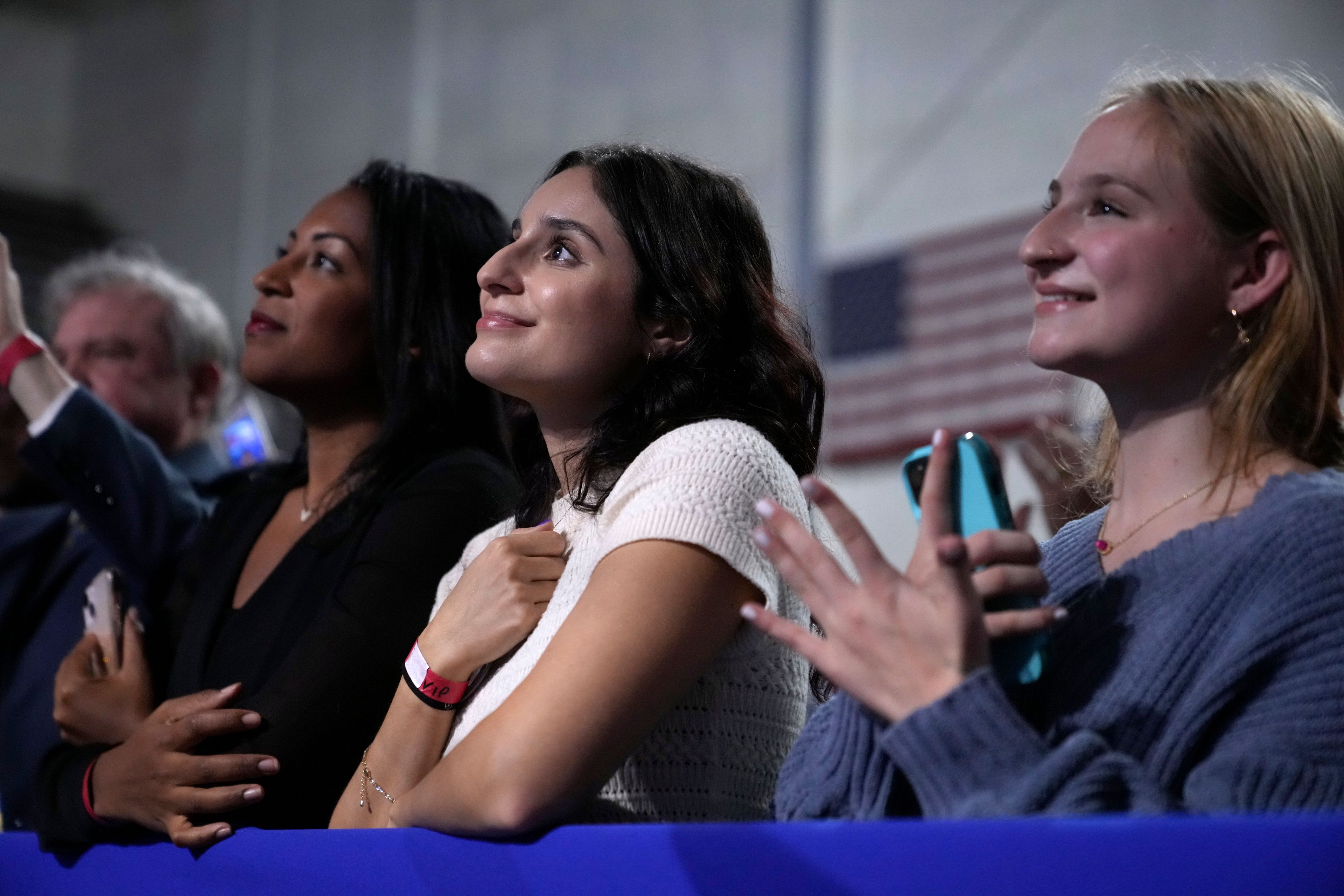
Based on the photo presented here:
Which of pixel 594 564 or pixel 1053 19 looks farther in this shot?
pixel 1053 19

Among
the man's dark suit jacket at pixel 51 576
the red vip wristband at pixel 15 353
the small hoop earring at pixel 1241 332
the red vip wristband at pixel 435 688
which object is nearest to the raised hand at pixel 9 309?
the red vip wristband at pixel 15 353

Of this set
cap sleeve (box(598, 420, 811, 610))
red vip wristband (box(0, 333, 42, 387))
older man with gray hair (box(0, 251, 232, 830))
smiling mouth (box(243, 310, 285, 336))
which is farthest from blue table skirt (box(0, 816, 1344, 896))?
older man with gray hair (box(0, 251, 232, 830))

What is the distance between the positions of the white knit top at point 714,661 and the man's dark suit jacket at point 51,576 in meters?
1.01

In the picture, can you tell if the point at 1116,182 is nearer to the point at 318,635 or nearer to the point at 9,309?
the point at 318,635

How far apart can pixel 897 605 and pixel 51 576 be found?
2.15m

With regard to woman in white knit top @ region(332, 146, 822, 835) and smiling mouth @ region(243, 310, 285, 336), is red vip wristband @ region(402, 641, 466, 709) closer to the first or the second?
woman in white knit top @ region(332, 146, 822, 835)

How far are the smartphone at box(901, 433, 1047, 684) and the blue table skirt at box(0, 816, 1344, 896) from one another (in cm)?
21

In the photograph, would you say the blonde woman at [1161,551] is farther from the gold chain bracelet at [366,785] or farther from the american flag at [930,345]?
the american flag at [930,345]

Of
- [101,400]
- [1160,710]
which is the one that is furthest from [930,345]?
[1160,710]

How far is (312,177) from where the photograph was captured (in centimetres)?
660

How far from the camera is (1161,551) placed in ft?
3.60

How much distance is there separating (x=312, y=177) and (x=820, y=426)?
5.51 metres

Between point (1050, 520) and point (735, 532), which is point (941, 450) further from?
point (1050, 520)

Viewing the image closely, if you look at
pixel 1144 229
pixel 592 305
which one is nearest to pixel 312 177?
pixel 592 305
